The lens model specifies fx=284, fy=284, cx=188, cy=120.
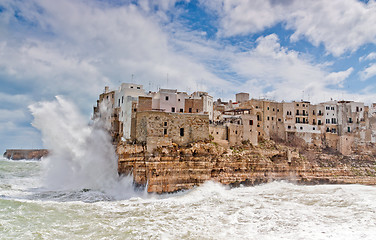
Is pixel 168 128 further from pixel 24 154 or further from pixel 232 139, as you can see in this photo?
pixel 24 154

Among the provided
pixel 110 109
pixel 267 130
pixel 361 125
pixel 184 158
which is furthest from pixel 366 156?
pixel 110 109

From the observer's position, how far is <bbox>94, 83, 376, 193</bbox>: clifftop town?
27891mm

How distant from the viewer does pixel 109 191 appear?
28188 millimetres

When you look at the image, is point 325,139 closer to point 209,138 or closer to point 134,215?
point 209,138

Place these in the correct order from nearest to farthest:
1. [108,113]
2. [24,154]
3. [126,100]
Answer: [126,100]
[108,113]
[24,154]

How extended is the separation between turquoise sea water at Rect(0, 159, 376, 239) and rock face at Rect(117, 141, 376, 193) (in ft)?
5.88

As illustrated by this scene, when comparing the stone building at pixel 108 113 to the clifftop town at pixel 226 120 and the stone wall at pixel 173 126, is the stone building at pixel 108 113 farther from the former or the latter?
the stone wall at pixel 173 126

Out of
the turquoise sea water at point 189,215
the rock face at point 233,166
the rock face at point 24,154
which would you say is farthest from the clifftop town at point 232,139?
the rock face at point 24,154

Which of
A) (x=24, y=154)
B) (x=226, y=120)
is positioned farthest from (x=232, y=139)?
(x=24, y=154)

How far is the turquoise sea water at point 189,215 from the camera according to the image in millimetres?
15102

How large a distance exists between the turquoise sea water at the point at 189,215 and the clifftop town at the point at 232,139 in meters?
2.96

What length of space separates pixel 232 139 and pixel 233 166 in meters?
4.36

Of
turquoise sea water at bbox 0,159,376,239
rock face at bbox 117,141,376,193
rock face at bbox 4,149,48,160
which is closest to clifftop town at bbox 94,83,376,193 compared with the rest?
rock face at bbox 117,141,376,193

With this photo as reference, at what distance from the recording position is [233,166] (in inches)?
1238
